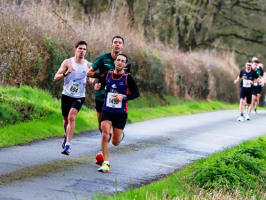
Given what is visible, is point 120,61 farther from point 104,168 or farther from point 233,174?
point 233,174

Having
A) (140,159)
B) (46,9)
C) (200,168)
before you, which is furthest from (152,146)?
(46,9)

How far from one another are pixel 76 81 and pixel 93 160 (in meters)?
1.41

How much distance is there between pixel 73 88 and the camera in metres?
10.8

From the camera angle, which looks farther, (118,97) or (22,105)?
(22,105)

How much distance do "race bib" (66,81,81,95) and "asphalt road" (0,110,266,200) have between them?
1.08m

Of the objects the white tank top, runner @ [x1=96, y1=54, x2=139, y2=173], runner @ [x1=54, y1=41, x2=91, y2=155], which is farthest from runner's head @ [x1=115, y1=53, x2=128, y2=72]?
the white tank top

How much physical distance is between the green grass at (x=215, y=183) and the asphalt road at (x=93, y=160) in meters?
0.49

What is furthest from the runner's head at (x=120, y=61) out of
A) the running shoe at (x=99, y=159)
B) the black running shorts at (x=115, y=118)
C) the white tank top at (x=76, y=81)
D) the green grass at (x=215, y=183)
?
the green grass at (x=215, y=183)

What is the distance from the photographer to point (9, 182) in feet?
25.9

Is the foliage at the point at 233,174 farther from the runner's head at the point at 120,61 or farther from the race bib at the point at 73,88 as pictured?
the race bib at the point at 73,88

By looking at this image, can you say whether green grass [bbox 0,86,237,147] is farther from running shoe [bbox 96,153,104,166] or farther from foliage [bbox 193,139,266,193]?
foliage [bbox 193,139,266,193]

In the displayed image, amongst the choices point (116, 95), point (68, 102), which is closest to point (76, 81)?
point (68, 102)

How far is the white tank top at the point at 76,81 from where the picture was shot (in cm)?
1080

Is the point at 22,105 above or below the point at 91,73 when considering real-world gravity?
below
